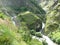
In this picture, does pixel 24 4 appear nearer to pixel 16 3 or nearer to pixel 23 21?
pixel 16 3

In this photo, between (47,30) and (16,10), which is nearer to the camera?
(47,30)

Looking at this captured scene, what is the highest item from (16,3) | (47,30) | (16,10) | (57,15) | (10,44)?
(16,3)

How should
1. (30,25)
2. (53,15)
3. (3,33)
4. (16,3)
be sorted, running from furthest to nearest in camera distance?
(16,3), (53,15), (30,25), (3,33)

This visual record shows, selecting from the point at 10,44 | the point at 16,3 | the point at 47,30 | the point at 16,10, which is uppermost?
the point at 16,3

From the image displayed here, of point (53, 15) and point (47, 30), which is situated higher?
point (53, 15)

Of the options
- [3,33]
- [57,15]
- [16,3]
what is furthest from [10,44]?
[16,3]

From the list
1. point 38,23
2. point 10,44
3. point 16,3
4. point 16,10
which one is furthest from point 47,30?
point 10,44

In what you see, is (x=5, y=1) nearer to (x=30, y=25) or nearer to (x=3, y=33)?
(x=30, y=25)

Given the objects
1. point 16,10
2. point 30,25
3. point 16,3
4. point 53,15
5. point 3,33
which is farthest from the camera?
point 16,3

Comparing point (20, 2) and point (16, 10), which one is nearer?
point (16, 10)
